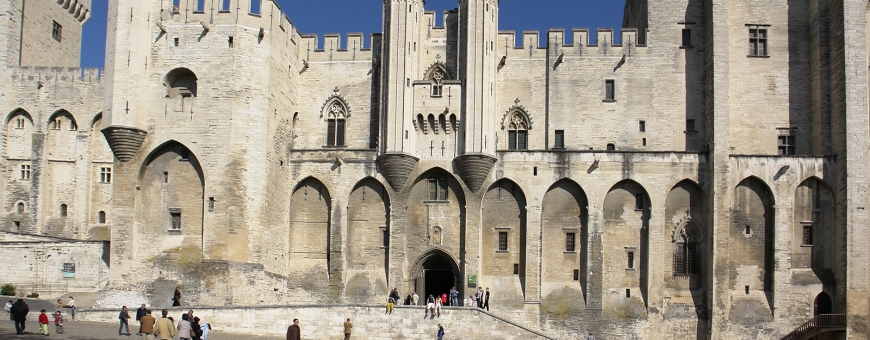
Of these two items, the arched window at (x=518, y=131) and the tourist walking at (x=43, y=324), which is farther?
the arched window at (x=518, y=131)

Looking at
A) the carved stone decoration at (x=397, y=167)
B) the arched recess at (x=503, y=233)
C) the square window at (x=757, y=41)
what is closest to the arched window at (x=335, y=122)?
the carved stone decoration at (x=397, y=167)

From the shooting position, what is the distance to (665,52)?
3769 centimetres

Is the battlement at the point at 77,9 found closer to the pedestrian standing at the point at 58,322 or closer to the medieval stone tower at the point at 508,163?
the medieval stone tower at the point at 508,163

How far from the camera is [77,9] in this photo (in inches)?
1927

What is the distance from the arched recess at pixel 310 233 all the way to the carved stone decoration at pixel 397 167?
8.13 ft

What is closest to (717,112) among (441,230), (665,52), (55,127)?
(665,52)

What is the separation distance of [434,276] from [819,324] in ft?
46.2

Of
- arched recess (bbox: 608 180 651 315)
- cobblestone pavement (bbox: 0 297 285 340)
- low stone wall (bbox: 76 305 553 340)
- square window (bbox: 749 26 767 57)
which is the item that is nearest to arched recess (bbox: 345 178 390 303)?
low stone wall (bbox: 76 305 553 340)

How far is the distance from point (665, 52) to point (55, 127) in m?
26.9

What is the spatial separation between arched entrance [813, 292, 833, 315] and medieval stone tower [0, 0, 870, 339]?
8 centimetres

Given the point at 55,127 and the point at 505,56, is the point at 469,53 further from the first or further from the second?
the point at 55,127

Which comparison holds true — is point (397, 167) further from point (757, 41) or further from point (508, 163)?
point (757, 41)

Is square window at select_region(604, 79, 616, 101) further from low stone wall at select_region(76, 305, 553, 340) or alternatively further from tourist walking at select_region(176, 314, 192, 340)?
tourist walking at select_region(176, 314, 192, 340)

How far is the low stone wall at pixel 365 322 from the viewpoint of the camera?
30.6m
